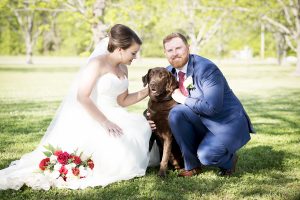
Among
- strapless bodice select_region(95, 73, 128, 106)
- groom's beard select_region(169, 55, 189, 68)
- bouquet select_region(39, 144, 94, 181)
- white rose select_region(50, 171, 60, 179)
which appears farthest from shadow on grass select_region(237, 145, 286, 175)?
white rose select_region(50, 171, 60, 179)

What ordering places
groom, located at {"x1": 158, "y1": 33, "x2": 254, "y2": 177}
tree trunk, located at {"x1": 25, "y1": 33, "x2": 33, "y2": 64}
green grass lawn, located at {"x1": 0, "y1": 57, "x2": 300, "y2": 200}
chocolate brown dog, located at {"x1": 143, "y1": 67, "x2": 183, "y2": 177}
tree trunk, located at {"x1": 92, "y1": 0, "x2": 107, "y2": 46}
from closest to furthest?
1. green grass lawn, located at {"x1": 0, "y1": 57, "x2": 300, "y2": 200}
2. groom, located at {"x1": 158, "y1": 33, "x2": 254, "y2": 177}
3. chocolate brown dog, located at {"x1": 143, "y1": 67, "x2": 183, "y2": 177}
4. tree trunk, located at {"x1": 92, "y1": 0, "x2": 107, "y2": 46}
5. tree trunk, located at {"x1": 25, "y1": 33, "x2": 33, "y2": 64}

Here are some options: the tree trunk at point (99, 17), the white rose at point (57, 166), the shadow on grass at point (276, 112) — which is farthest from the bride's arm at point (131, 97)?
the tree trunk at point (99, 17)

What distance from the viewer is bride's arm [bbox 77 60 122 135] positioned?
5.06 metres

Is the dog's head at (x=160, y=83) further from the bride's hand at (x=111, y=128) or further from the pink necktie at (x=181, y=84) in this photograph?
the bride's hand at (x=111, y=128)

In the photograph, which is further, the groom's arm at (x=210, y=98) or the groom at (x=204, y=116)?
the groom at (x=204, y=116)

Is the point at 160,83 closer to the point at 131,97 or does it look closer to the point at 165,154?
the point at 131,97

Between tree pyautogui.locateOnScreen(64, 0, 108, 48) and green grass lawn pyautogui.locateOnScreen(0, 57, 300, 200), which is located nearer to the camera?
green grass lawn pyautogui.locateOnScreen(0, 57, 300, 200)

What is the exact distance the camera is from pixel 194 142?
529 centimetres

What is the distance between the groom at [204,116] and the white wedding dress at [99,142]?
0.55 meters

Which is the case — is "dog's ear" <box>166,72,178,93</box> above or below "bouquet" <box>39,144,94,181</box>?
above

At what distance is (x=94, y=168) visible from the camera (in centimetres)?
503

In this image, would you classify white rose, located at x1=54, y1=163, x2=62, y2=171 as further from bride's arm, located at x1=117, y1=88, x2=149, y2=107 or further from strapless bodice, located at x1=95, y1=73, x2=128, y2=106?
bride's arm, located at x1=117, y1=88, x2=149, y2=107

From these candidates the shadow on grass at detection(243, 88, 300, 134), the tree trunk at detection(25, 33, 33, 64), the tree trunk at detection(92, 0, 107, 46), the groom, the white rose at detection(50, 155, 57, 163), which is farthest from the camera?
the tree trunk at detection(25, 33, 33, 64)

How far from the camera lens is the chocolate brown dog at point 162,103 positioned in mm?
→ 5094
